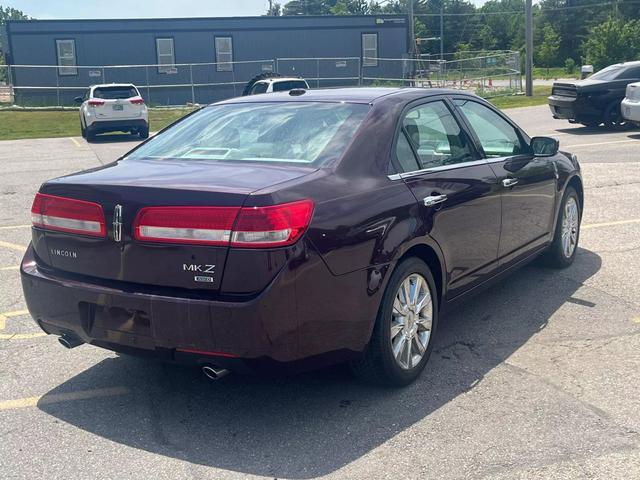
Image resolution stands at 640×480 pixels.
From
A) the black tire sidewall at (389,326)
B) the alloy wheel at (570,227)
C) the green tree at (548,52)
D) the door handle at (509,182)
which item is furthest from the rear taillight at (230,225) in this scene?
the green tree at (548,52)

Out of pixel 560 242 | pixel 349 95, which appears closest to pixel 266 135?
pixel 349 95

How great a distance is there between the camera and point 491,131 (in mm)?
5621

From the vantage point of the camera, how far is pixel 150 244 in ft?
11.7

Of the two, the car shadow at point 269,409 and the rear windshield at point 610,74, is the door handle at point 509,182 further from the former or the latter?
the rear windshield at point 610,74

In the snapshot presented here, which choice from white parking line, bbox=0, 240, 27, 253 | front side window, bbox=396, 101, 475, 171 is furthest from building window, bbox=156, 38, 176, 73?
front side window, bbox=396, 101, 475, 171

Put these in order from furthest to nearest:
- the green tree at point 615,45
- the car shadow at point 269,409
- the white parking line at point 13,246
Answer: the green tree at point 615,45, the white parking line at point 13,246, the car shadow at point 269,409

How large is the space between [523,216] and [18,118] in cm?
2745

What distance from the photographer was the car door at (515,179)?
17.4ft

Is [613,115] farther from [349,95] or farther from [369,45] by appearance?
[369,45]

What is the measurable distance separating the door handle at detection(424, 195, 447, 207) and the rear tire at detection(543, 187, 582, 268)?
7.40ft

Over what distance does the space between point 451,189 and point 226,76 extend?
34481 millimetres

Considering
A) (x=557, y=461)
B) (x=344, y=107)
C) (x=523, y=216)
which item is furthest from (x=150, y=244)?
(x=523, y=216)

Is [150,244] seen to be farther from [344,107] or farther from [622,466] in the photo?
[622,466]

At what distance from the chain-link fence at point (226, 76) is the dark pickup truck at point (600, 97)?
14.7 metres
